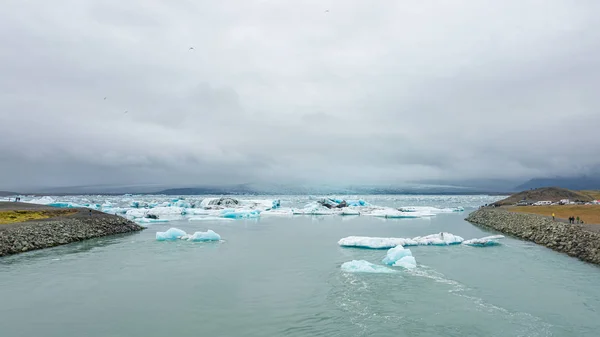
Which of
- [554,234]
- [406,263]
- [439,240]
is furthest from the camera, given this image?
[439,240]

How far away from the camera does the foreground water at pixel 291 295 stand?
9.15 m

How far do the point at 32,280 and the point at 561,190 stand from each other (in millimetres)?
67138

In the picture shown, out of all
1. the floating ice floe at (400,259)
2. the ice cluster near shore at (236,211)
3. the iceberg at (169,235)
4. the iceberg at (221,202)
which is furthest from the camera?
the iceberg at (221,202)

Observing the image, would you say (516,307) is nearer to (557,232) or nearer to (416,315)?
(416,315)

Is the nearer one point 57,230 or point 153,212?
point 57,230

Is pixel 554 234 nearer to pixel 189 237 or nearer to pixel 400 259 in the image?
pixel 400 259

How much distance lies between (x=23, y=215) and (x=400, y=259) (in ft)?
87.9

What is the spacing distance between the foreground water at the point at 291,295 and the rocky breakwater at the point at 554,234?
108cm

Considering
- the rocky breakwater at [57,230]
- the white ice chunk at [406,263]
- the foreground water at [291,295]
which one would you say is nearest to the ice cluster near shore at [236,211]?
the rocky breakwater at [57,230]

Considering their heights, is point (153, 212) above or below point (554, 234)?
below

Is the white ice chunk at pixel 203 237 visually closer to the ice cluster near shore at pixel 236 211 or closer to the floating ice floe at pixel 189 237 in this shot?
the floating ice floe at pixel 189 237

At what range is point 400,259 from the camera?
16094mm

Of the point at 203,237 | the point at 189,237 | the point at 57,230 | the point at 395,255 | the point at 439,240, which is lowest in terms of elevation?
the point at 189,237

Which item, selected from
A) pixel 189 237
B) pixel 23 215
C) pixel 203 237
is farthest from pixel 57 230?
pixel 203 237
